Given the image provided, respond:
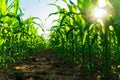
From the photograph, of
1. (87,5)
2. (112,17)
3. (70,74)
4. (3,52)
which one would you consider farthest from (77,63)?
(112,17)

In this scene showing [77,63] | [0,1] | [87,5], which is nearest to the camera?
[87,5]

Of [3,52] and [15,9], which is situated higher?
[15,9]

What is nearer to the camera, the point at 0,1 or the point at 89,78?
the point at 89,78

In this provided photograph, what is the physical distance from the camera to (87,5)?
2662 millimetres

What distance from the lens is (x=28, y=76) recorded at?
9.37 feet

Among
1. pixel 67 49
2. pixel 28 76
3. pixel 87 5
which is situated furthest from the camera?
pixel 67 49

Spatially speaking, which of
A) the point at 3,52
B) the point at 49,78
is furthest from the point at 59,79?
the point at 3,52

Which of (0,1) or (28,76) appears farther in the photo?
(0,1)

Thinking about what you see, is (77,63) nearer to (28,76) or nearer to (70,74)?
(70,74)

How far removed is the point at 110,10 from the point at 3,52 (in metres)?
1.78

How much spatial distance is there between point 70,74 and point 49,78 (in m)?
0.38

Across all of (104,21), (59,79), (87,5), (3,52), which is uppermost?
(87,5)

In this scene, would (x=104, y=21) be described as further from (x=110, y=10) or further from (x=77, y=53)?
(x=77, y=53)

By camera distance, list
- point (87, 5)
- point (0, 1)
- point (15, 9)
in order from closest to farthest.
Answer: point (87, 5)
point (0, 1)
point (15, 9)
